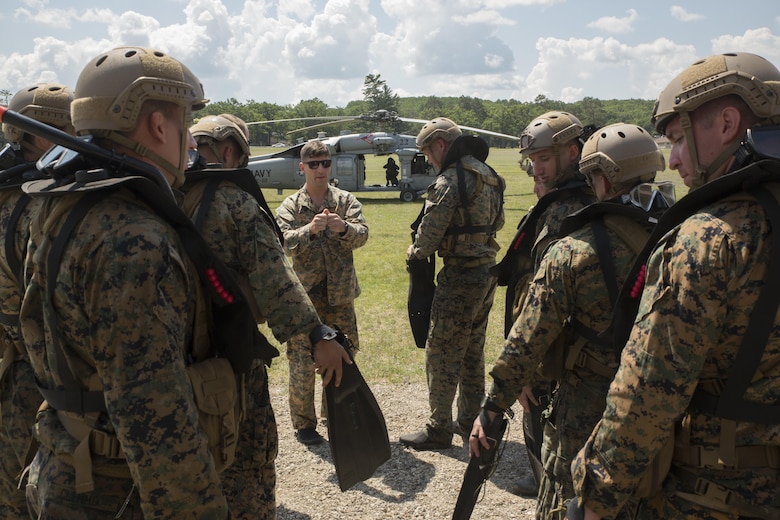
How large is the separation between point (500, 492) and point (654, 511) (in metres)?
2.78

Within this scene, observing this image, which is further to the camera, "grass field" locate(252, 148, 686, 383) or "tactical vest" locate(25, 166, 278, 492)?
"grass field" locate(252, 148, 686, 383)

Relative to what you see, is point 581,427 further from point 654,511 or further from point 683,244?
point 683,244

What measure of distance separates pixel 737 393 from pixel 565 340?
1.05 metres

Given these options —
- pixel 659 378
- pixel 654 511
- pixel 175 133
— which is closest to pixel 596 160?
pixel 659 378

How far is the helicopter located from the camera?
25.1 meters

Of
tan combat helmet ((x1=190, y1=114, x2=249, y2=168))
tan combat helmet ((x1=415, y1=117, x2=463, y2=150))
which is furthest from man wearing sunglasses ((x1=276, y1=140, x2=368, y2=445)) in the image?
tan combat helmet ((x1=190, y1=114, x2=249, y2=168))

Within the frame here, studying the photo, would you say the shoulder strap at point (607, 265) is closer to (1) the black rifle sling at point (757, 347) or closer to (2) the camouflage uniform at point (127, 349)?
(1) the black rifle sling at point (757, 347)

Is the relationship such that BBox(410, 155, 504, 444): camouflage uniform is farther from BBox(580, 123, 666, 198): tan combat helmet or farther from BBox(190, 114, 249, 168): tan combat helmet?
BBox(580, 123, 666, 198): tan combat helmet

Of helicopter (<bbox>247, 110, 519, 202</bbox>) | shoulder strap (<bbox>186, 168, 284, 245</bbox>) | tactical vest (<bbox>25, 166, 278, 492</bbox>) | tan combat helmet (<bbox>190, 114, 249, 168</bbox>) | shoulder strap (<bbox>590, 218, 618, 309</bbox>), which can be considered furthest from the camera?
helicopter (<bbox>247, 110, 519, 202</bbox>)

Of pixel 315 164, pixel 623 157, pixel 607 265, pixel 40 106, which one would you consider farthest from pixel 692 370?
pixel 315 164

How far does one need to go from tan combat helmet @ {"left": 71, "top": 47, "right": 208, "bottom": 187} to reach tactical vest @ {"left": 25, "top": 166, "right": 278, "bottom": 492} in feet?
0.57

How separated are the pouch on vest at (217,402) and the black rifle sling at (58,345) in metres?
0.33

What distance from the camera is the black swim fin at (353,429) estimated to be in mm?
3172

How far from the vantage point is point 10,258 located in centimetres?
289
